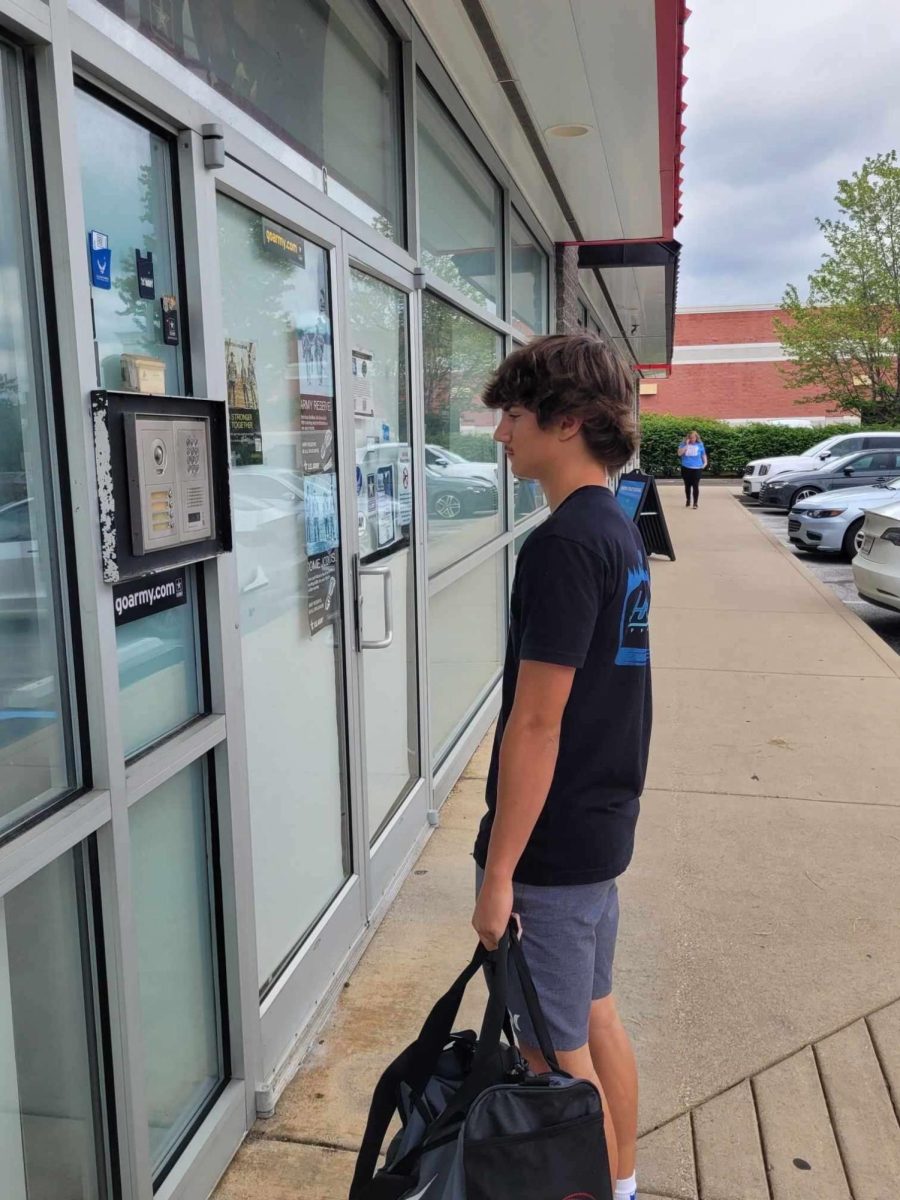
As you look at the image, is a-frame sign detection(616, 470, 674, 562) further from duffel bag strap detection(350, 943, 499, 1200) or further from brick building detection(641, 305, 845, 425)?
brick building detection(641, 305, 845, 425)

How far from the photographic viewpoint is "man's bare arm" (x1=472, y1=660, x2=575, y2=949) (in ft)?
5.76

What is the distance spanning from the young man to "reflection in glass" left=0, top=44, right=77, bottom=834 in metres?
0.82

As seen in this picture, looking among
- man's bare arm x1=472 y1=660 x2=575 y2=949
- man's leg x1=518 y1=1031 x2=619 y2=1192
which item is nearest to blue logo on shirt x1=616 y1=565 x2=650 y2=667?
man's bare arm x1=472 y1=660 x2=575 y2=949

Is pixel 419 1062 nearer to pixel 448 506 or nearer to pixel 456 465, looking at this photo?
pixel 448 506

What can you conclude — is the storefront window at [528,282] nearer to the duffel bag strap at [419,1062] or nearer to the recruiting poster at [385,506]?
the recruiting poster at [385,506]

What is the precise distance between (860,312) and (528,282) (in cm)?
2864

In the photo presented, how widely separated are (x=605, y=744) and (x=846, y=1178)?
1.43m

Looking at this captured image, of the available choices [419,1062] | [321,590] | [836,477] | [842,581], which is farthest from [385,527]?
[836,477]

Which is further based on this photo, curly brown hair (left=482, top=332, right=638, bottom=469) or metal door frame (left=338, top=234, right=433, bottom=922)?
metal door frame (left=338, top=234, right=433, bottom=922)

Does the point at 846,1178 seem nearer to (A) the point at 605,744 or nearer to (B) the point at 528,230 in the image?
(A) the point at 605,744

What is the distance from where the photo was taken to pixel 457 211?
16.9ft

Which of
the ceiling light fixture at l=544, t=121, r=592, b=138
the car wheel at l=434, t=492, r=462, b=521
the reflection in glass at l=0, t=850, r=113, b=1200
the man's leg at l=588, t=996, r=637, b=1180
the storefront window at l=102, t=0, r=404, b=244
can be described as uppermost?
the ceiling light fixture at l=544, t=121, r=592, b=138

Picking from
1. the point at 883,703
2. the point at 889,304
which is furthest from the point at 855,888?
the point at 889,304

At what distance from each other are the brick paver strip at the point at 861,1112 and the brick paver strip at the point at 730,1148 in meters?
0.22
